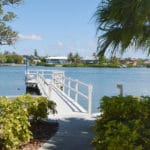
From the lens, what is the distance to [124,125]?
5.69 meters

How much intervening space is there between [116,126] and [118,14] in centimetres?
275

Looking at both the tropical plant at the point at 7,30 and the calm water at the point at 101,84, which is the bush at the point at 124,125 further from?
the calm water at the point at 101,84

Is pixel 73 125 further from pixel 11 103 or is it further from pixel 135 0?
pixel 135 0

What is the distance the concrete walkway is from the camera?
708cm

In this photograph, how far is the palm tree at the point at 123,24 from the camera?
24.2 feet

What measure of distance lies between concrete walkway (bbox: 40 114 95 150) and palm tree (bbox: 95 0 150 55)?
71.3 inches

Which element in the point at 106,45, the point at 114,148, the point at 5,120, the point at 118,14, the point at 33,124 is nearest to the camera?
the point at 114,148

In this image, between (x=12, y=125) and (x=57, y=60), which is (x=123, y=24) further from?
(x=57, y=60)

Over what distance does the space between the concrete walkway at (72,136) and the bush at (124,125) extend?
78cm

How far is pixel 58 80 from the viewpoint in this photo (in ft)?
82.0

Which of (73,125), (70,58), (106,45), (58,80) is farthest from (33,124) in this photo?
Answer: (70,58)

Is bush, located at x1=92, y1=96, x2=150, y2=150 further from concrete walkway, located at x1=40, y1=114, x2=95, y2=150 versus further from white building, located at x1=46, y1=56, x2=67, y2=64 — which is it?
white building, located at x1=46, y1=56, x2=67, y2=64

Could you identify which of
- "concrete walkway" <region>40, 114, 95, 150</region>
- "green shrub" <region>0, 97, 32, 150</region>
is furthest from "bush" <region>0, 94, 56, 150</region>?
"concrete walkway" <region>40, 114, 95, 150</region>

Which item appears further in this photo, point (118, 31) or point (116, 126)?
point (118, 31)
